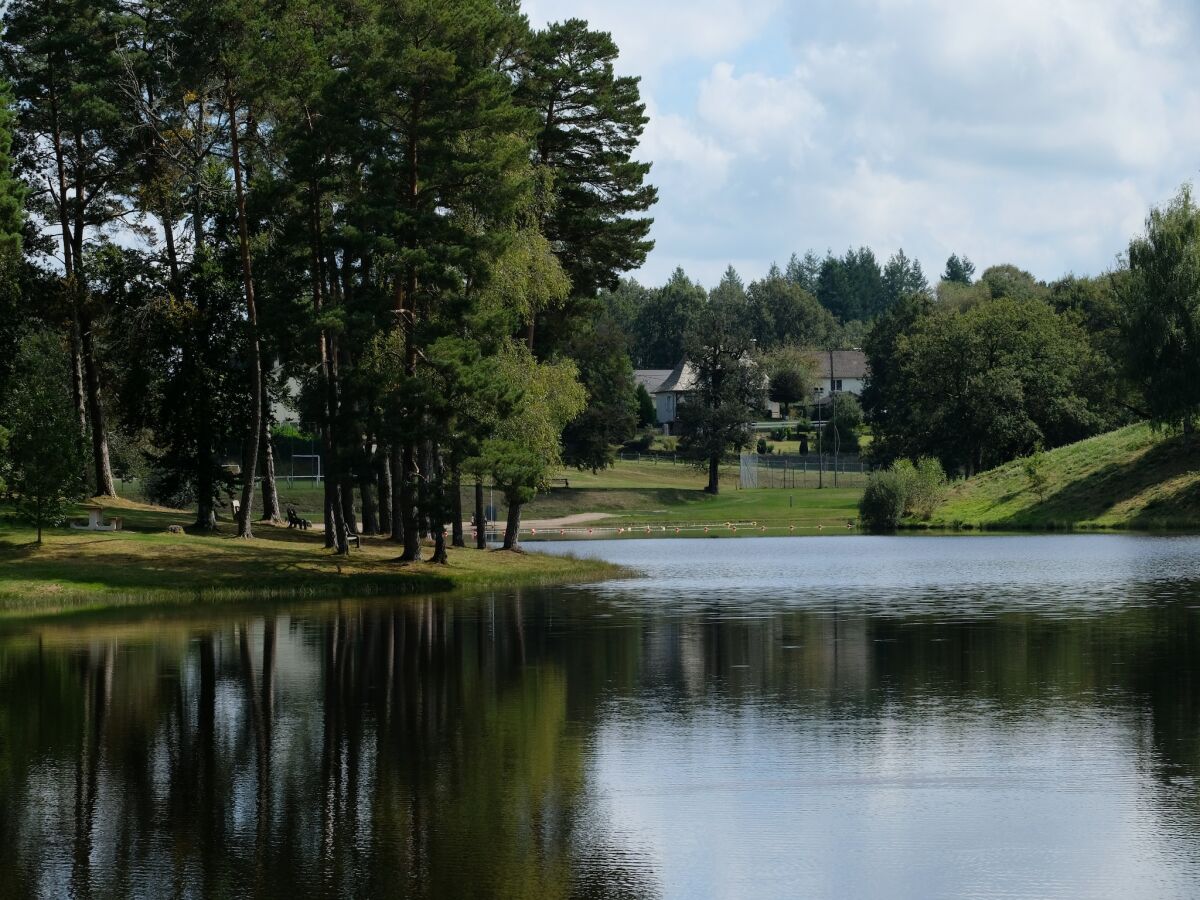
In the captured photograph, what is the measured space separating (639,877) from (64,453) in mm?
38576

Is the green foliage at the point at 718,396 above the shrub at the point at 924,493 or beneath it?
above

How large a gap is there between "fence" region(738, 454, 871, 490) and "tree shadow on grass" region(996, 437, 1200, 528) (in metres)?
36.8

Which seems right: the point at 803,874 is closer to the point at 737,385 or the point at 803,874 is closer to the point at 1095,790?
the point at 1095,790

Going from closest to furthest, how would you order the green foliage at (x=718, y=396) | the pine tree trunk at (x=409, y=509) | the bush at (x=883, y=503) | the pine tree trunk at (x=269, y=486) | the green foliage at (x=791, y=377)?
the pine tree trunk at (x=409, y=509)
the pine tree trunk at (x=269, y=486)
the bush at (x=883, y=503)
the green foliage at (x=718, y=396)
the green foliage at (x=791, y=377)

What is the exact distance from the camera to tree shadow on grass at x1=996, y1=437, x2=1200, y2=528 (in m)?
90.3

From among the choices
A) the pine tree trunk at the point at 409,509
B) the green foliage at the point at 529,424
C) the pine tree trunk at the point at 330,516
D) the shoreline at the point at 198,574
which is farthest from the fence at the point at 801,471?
the pine tree trunk at the point at 409,509

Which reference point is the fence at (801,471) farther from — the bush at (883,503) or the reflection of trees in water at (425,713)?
the reflection of trees in water at (425,713)

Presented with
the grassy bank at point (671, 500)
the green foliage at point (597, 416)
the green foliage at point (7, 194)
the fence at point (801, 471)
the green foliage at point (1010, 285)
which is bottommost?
the grassy bank at point (671, 500)

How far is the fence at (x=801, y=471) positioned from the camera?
134 m

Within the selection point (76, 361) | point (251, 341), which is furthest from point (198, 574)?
point (76, 361)

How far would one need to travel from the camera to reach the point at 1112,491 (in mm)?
92062

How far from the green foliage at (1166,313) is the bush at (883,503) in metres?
16.3

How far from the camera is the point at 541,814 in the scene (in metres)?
16.3

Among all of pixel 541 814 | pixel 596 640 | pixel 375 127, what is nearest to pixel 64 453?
pixel 375 127
